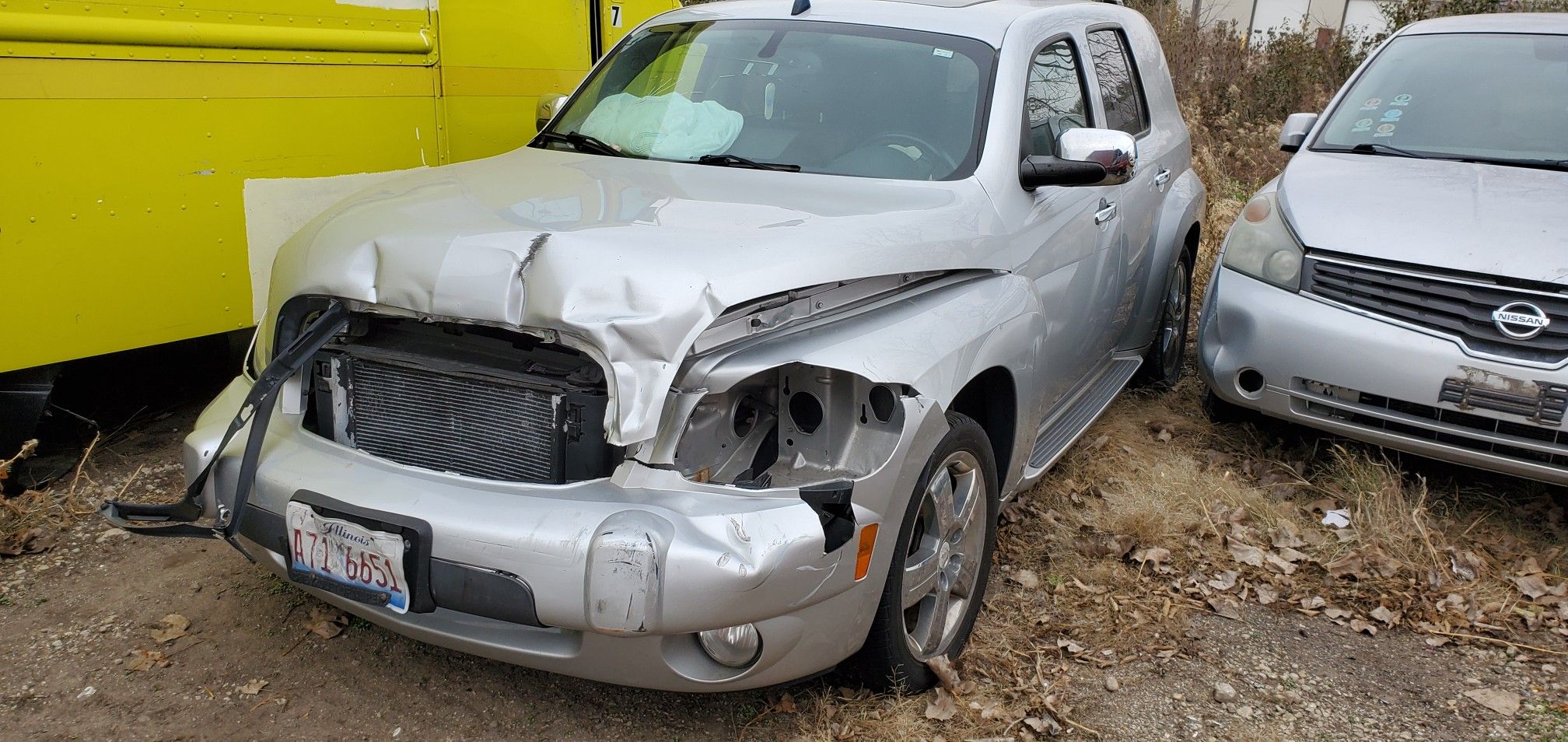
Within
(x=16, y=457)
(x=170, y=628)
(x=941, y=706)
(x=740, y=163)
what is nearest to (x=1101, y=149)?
(x=740, y=163)

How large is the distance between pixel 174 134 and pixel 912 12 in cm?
280

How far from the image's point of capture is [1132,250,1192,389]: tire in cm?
551

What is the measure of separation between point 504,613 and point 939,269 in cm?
144

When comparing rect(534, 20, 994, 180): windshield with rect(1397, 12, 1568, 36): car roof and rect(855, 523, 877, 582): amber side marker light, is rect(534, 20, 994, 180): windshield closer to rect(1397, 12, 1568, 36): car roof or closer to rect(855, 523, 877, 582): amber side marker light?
rect(855, 523, 877, 582): amber side marker light

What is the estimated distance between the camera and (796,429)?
2.70 m

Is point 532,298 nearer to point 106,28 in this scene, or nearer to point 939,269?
point 939,269

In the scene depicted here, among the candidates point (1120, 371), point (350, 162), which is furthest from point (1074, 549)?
point (350, 162)

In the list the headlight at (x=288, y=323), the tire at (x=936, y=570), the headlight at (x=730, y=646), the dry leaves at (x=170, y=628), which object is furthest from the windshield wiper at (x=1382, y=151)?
the dry leaves at (x=170, y=628)

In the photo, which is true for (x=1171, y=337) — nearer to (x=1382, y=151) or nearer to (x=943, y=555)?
(x=1382, y=151)

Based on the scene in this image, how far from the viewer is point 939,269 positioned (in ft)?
10.1

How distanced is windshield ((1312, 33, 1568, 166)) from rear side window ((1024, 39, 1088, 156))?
1.61m

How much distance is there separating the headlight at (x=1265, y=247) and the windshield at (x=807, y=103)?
160 cm

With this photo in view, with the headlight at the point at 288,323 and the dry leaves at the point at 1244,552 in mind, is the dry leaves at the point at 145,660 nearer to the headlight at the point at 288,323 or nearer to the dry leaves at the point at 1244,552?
the headlight at the point at 288,323

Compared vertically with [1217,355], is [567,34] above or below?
above
